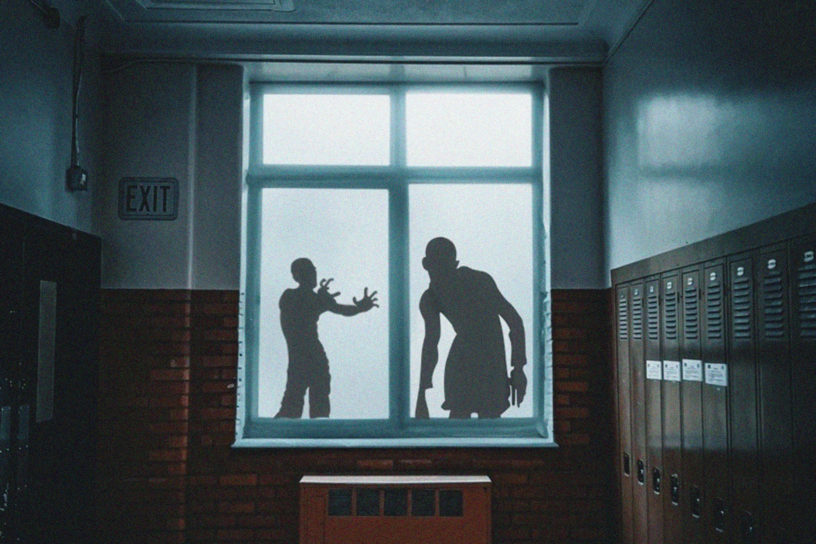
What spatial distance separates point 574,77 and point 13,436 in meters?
3.63

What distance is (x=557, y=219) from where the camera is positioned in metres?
4.95

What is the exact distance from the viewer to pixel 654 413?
386 centimetres

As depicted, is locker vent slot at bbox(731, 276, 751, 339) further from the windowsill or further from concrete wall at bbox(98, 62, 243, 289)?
concrete wall at bbox(98, 62, 243, 289)

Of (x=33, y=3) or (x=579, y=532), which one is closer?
(x=33, y=3)

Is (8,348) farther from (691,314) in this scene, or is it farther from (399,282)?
Answer: (691,314)

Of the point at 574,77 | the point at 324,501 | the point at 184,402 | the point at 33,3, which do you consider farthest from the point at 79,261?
the point at 574,77

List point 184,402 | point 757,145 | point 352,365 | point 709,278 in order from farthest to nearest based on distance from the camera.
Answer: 1. point 352,365
2. point 184,402
3. point 709,278
4. point 757,145

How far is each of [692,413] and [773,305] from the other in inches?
34.9

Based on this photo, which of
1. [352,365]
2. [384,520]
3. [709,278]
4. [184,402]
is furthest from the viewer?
[352,365]

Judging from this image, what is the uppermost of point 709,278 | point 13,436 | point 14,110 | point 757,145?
point 14,110

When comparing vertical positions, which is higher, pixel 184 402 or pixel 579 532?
pixel 184 402

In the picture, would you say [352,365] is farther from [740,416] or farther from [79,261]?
[740,416]

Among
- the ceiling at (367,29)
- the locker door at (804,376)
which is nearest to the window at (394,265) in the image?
the ceiling at (367,29)

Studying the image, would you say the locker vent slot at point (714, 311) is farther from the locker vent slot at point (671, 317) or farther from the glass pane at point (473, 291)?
the glass pane at point (473, 291)
